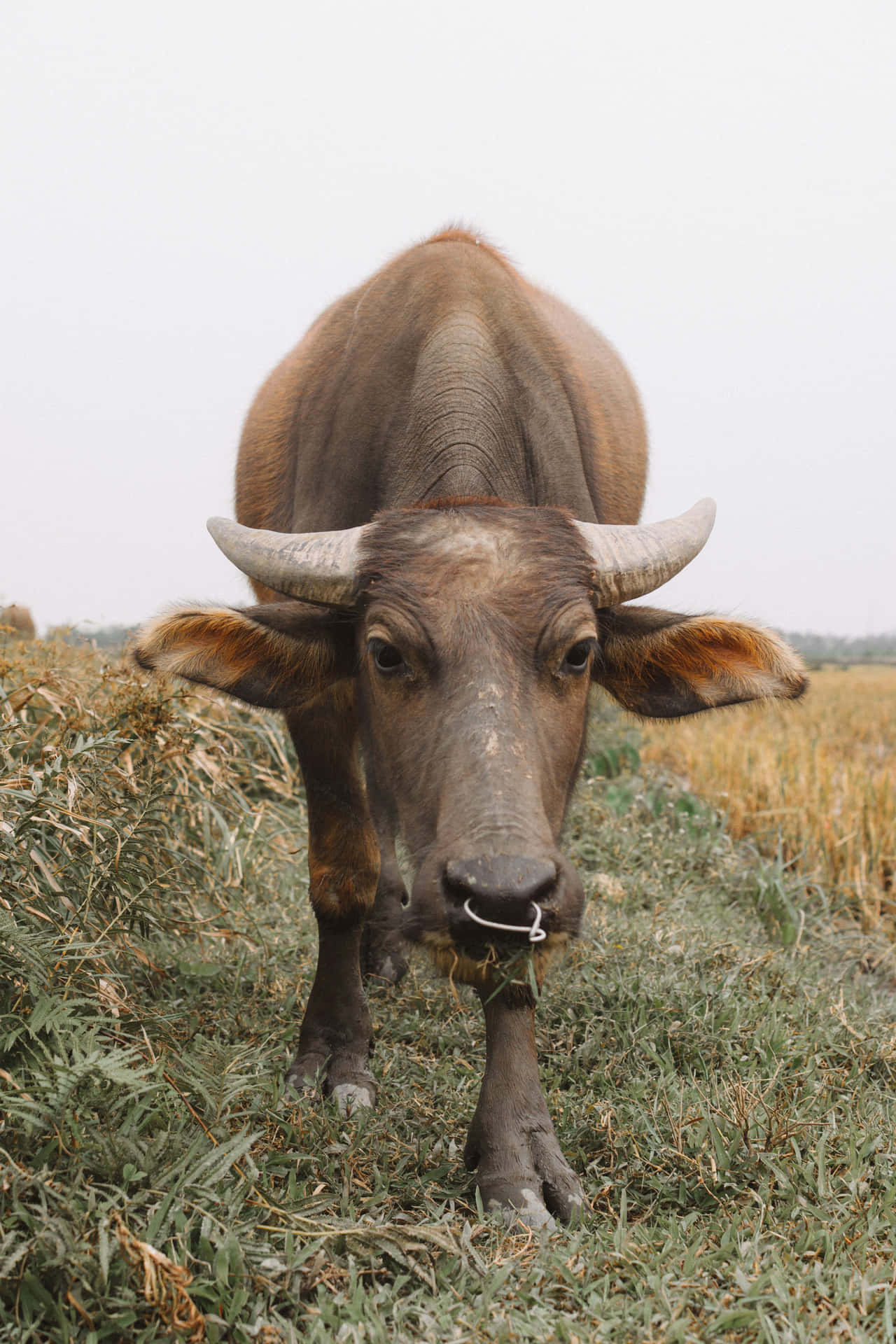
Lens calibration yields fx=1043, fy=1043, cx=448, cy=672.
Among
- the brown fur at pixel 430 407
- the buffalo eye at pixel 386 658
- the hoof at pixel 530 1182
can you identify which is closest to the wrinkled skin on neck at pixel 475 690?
the buffalo eye at pixel 386 658

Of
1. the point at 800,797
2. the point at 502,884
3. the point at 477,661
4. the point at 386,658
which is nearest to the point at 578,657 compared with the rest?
the point at 477,661

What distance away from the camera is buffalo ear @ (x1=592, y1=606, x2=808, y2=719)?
288cm

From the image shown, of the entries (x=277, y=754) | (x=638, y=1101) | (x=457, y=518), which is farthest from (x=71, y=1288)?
(x=277, y=754)

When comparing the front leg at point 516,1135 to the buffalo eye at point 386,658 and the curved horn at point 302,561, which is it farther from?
the curved horn at point 302,561

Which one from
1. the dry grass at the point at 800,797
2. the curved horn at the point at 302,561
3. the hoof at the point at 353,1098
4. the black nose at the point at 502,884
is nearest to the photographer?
the black nose at the point at 502,884

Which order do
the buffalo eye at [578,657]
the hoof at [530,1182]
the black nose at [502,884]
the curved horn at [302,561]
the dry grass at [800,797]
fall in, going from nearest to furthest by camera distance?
the black nose at [502,884] < the hoof at [530,1182] < the buffalo eye at [578,657] < the curved horn at [302,561] < the dry grass at [800,797]

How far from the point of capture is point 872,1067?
10.4 feet

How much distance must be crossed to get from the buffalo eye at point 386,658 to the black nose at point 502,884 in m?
0.59

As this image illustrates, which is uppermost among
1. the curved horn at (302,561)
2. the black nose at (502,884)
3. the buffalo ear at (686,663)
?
the curved horn at (302,561)

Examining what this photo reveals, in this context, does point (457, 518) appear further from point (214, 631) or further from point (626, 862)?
point (626, 862)

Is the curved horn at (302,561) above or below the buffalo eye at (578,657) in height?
above

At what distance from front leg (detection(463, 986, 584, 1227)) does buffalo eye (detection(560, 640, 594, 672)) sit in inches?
30.5

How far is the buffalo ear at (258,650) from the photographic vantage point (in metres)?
2.78

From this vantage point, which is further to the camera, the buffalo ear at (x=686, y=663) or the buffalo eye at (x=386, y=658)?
the buffalo ear at (x=686, y=663)
